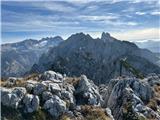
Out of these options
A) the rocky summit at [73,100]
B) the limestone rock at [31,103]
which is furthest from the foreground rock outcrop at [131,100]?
the limestone rock at [31,103]

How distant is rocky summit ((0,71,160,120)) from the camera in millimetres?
146125

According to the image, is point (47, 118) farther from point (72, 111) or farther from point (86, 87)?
point (86, 87)

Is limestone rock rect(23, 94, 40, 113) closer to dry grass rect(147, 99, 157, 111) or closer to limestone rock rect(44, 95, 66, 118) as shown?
limestone rock rect(44, 95, 66, 118)

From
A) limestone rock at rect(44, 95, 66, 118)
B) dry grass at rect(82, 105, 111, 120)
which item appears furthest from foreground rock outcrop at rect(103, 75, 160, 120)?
limestone rock at rect(44, 95, 66, 118)

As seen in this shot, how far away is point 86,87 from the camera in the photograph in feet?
555

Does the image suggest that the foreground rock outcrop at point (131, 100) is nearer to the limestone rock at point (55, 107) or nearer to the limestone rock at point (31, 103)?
the limestone rock at point (55, 107)

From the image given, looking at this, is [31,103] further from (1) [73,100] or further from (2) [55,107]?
(1) [73,100]

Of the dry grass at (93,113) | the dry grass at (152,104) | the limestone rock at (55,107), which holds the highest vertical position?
the limestone rock at (55,107)

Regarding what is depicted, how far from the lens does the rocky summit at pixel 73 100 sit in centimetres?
14612

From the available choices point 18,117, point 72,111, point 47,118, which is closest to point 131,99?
point 72,111

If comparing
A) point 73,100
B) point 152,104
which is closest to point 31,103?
point 73,100

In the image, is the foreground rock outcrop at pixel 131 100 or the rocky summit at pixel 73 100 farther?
the foreground rock outcrop at pixel 131 100

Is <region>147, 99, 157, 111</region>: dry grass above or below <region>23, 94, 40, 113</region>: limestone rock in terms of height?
below

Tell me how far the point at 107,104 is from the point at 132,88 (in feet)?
61.8
